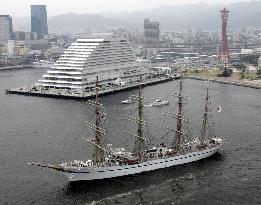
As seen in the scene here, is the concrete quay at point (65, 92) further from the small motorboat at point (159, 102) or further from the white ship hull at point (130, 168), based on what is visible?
the white ship hull at point (130, 168)

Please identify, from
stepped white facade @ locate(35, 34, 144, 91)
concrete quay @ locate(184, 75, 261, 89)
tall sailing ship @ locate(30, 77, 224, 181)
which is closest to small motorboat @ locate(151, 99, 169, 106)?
stepped white facade @ locate(35, 34, 144, 91)

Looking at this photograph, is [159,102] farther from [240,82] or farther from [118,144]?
[240,82]

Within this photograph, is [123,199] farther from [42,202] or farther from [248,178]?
[248,178]

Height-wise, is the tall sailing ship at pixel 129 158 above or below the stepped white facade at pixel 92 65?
below

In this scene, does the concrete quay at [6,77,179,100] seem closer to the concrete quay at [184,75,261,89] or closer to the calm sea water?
the calm sea water

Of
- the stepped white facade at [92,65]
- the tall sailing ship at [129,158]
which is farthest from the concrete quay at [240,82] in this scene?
the tall sailing ship at [129,158]

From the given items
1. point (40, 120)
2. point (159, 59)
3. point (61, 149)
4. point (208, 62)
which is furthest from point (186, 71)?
point (61, 149)

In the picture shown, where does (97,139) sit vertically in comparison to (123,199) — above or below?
above
